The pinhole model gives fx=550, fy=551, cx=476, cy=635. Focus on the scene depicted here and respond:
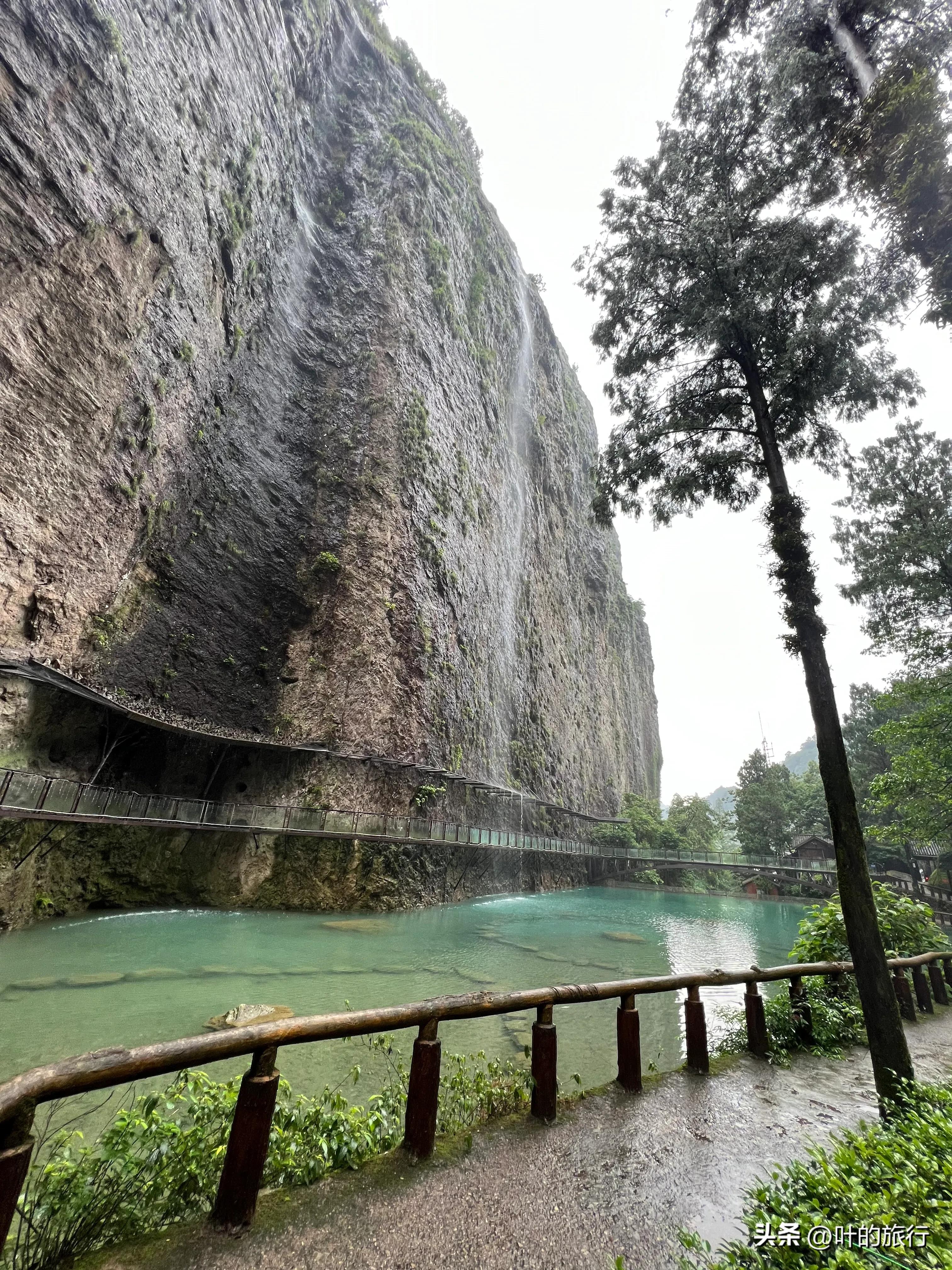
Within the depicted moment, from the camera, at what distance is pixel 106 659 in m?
15.6

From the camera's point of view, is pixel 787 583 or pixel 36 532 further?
pixel 36 532

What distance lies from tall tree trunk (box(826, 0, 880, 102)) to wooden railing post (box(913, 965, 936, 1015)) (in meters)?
12.9

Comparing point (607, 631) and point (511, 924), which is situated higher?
point (607, 631)

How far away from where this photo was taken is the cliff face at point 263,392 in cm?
1386

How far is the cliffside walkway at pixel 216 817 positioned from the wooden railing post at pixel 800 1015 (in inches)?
108

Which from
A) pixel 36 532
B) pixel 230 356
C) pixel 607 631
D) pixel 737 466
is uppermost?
pixel 607 631

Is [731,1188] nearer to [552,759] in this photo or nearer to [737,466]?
[737,466]

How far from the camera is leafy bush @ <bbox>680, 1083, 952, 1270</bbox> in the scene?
2.22 metres

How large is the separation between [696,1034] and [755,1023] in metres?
1.27

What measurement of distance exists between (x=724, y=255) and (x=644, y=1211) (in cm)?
998

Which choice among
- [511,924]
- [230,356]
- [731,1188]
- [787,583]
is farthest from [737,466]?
[230,356]

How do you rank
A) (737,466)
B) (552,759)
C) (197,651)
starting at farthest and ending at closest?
(552,759) < (197,651) < (737,466)

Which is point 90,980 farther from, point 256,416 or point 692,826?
point 692,826

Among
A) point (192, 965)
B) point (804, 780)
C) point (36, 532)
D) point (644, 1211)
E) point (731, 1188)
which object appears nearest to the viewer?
point (644, 1211)
